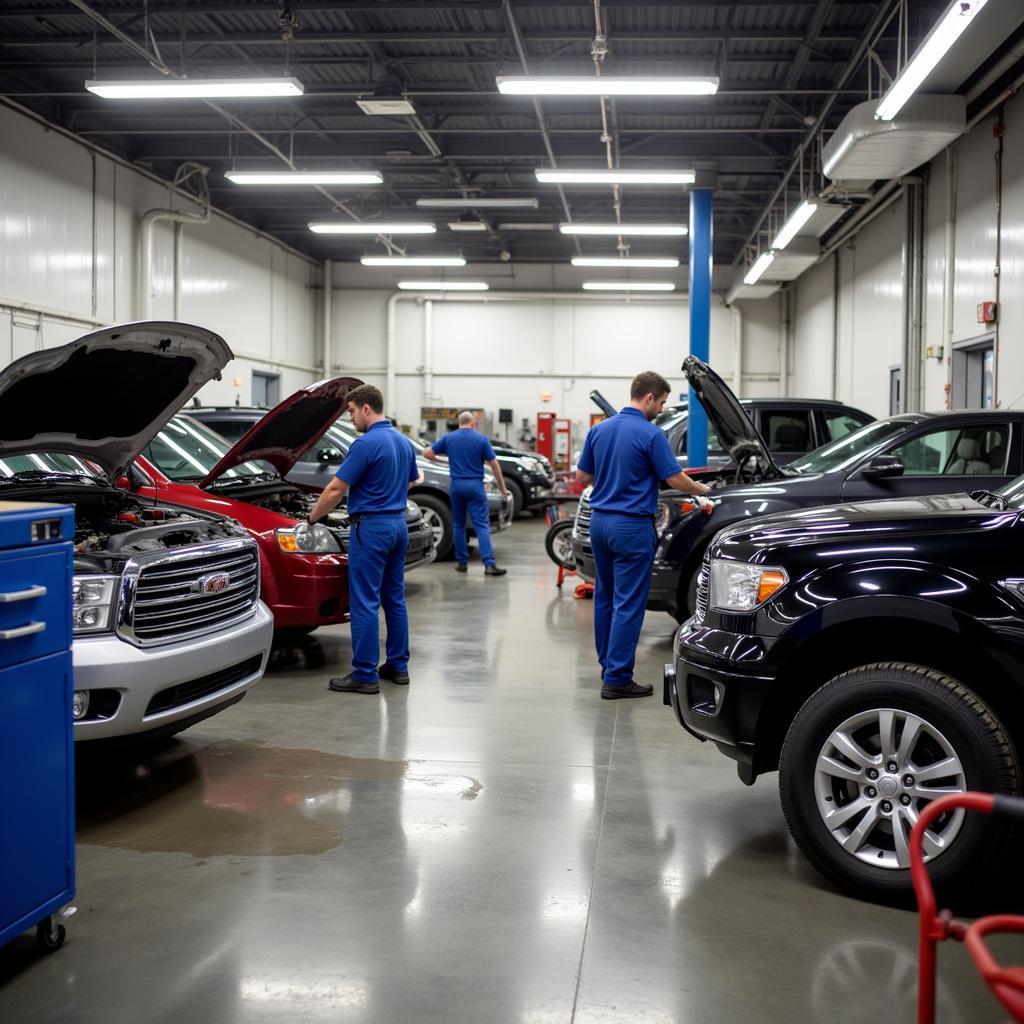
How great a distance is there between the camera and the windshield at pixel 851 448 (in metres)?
6.84

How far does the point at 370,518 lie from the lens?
233 inches

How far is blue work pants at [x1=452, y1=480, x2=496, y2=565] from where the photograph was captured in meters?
11.1

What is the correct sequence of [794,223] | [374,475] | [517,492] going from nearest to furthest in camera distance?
[374,475] → [794,223] → [517,492]

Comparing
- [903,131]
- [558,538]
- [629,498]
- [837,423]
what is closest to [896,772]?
[629,498]

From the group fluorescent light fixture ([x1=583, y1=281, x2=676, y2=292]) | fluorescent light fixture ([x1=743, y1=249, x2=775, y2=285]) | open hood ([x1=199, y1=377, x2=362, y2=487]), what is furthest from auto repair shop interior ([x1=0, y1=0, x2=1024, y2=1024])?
fluorescent light fixture ([x1=583, y1=281, x2=676, y2=292])

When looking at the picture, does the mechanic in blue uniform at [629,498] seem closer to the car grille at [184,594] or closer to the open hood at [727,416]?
the open hood at [727,416]

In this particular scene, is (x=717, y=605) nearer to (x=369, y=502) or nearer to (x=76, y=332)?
(x=369, y=502)

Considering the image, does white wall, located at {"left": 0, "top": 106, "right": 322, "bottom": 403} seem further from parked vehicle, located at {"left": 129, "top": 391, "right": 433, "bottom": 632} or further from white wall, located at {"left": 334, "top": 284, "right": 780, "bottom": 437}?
parked vehicle, located at {"left": 129, "top": 391, "right": 433, "bottom": 632}

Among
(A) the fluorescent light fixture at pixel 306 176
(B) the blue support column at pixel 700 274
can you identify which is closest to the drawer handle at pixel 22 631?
(A) the fluorescent light fixture at pixel 306 176

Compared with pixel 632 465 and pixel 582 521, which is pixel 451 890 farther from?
pixel 582 521

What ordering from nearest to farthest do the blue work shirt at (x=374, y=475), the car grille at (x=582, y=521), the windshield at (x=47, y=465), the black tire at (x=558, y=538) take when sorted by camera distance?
the windshield at (x=47, y=465), the blue work shirt at (x=374, y=475), the car grille at (x=582, y=521), the black tire at (x=558, y=538)

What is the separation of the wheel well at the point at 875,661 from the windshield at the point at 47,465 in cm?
335

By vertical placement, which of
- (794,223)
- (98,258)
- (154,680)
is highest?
(794,223)

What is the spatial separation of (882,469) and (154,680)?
4.19m
